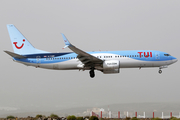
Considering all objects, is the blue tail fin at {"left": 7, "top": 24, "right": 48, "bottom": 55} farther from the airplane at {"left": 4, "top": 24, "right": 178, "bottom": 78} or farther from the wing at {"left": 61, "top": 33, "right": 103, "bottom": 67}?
the wing at {"left": 61, "top": 33, "right": 103, "bottom": 67}

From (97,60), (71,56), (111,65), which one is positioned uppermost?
(71,56)

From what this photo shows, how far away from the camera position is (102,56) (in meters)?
48.3

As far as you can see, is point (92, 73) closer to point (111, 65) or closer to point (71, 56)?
point (111, 65)

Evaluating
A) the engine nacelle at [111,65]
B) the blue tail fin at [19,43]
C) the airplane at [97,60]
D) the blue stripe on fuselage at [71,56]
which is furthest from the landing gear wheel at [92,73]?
the blue tail fin at [19,43]

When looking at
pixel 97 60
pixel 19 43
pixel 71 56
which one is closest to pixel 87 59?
pixel 97 60

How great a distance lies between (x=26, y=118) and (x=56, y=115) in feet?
14.3

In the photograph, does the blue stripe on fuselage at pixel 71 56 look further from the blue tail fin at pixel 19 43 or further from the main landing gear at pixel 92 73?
the main landing gear at pixel 92 73

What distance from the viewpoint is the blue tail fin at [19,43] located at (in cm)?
5277

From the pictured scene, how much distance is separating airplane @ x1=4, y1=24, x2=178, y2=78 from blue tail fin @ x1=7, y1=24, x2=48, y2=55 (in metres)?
1.27

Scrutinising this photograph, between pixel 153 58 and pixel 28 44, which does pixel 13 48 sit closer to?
pixel 28 44

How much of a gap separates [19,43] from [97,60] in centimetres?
1640

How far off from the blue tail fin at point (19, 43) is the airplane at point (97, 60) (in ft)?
4.18

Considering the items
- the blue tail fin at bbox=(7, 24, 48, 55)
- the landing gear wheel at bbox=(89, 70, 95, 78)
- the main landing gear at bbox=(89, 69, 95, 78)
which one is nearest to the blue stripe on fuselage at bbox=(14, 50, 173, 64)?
the blue tail fin at bbox=(7, 24, 48, 55)

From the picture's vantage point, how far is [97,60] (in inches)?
1858
